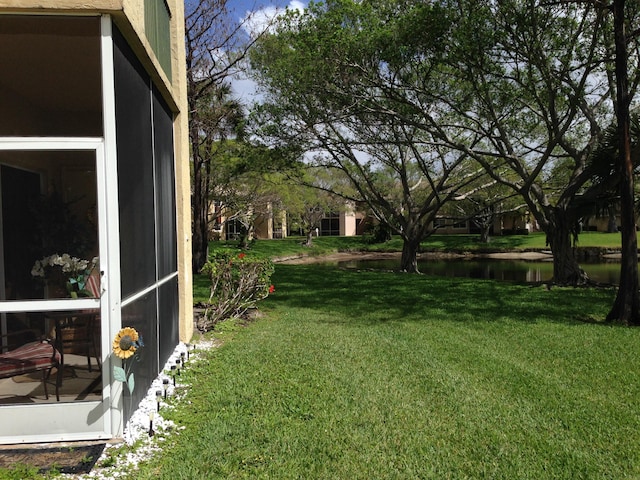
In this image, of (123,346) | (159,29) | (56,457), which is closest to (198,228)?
(159,29)

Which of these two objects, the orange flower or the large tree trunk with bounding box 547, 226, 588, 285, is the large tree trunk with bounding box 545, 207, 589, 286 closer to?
the large tree trunk with bounding box 547, 226, 588, 285

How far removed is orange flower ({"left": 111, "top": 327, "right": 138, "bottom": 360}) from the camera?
3.47 meters

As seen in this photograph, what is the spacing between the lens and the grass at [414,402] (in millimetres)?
3365

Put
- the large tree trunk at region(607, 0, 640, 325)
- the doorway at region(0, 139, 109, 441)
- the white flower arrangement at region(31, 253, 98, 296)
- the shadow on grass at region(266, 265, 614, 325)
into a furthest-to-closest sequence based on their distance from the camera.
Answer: the shadow on grass at region(266, 265, 614, 325) → the large tree trunk at region(607, 0, 640, 325) → the white flower arrangement at region(31, 253, 98, 296) → the doorway at region(0, 139, 109, 441)

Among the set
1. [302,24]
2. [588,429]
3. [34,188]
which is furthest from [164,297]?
[302,24]

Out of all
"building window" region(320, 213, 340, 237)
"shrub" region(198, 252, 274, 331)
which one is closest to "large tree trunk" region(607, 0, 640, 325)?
"shrub" region(198, 252, 274, 331)

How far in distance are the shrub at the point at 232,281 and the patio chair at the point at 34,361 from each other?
3.76 metres

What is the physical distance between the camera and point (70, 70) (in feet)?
16.1

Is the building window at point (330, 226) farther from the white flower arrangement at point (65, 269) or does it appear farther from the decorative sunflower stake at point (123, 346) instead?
the decorative sunflower stake at point (123, 346)

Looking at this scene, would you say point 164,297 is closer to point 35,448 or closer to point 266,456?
point 35,448

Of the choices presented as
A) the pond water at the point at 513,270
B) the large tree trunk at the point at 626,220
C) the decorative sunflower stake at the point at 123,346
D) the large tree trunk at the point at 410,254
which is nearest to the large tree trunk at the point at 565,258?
the pond water at the point at 513,270

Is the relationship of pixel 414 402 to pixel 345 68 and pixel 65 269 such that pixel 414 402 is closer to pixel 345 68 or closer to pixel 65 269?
pixel 65 269

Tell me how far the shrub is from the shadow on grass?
66.9 inches

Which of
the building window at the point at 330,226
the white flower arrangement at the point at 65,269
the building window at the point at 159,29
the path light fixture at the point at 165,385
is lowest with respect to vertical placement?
the path light fixture at the point at 165,385
